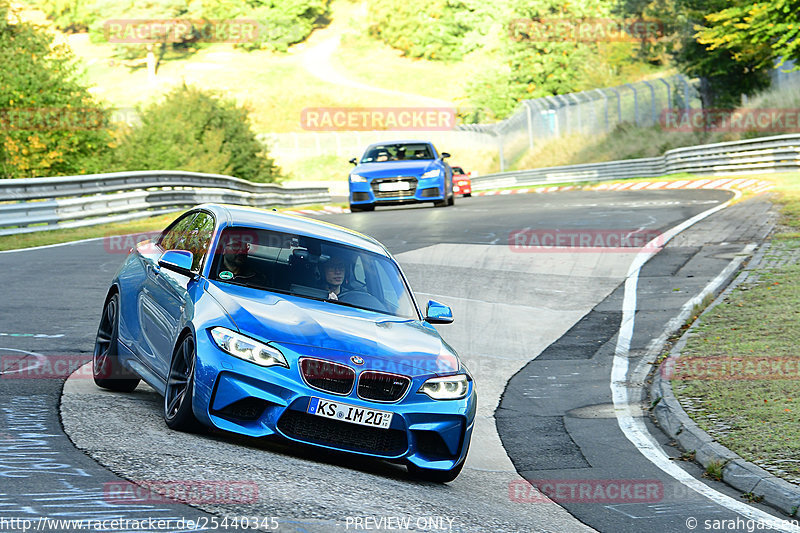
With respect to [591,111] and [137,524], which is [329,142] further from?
[137,524]

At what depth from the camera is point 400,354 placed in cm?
695

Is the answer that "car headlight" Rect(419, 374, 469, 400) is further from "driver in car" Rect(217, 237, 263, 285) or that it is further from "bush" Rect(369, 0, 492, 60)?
"bush" Rect(369, 0, 492, 60)

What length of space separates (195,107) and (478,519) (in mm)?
35664

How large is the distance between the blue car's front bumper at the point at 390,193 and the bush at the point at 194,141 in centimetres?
892

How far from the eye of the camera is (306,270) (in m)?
7.85

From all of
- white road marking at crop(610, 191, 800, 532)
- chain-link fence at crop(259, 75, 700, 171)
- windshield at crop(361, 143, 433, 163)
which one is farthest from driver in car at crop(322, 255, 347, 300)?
chain-link fence at crop(259, 75, 700, 171)

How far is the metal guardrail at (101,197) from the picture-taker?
70.0 feet

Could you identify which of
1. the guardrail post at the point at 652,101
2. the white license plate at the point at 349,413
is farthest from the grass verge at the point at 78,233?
the guardrail post at the point at 652,101

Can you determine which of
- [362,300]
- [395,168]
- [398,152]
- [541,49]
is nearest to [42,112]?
[398,152]

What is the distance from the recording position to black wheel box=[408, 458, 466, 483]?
6977mm

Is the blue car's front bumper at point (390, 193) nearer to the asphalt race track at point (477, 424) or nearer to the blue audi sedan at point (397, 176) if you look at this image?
the blue audi sedan at point (397, 176)

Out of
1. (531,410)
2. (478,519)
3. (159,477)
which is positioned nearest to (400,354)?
(478,519)

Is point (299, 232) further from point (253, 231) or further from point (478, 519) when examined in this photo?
point (478, 519)

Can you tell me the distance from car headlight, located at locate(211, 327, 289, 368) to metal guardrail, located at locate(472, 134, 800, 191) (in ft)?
112
